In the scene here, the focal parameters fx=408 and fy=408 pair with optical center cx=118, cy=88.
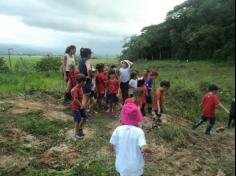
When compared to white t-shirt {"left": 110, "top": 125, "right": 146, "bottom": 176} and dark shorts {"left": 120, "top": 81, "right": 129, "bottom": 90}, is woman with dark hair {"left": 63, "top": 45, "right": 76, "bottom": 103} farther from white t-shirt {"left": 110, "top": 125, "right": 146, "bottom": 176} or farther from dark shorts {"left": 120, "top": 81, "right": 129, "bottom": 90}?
white t-shirt {"left": 110, "top": 125, "right": 146, "bottom": 176}

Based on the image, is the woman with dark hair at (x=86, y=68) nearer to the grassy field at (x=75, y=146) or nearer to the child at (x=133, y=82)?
the grassy field at (x=75, y=146)

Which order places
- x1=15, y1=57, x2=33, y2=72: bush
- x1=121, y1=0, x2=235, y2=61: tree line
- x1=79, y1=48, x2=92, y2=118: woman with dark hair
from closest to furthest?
x1=79, y1=48, x2=92, y2=118: woman with dark hair, x1=15, y1=57, x2=33, y2=72: bush, x1=121, y1=0, x2=235, y2=61: tree line

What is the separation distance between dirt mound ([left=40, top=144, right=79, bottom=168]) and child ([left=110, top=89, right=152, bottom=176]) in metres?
2.20

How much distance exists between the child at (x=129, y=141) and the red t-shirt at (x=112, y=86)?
17.2ft

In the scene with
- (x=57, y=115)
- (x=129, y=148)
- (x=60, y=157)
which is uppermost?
(x=129, y=148)

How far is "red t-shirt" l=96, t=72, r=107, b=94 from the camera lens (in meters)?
9.95

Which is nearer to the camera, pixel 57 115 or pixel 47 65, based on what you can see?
pixel 57 115

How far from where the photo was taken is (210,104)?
9.42m

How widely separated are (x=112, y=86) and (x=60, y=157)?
3.35 m

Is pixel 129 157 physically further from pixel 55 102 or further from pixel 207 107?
pixel 55 102

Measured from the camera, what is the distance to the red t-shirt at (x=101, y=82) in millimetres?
9953

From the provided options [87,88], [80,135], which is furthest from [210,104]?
[80,135]

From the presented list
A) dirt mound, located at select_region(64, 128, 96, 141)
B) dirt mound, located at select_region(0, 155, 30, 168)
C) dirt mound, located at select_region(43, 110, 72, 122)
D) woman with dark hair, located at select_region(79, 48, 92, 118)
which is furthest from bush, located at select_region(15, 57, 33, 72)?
dirt mound, located at select_region(0, 155, 30, 168)

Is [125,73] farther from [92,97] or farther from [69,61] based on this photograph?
[69,61]
